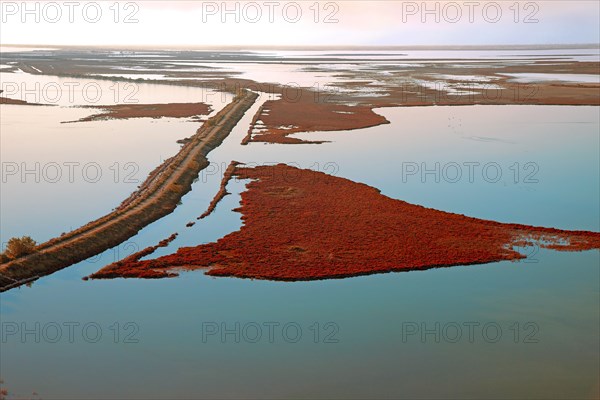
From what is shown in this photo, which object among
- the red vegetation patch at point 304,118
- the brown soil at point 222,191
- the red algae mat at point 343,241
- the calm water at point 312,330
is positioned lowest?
the calm water at point 312,330

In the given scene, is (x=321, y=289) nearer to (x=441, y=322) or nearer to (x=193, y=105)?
(x=441, y=322)

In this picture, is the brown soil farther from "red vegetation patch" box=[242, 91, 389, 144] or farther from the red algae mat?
"red vegetation patch" box=[242, 91, 389, 144]

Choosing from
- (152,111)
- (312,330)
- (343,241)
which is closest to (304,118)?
(152,111)

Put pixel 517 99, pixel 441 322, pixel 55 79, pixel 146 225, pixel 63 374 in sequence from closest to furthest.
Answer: pixel 63 374
pixel 441 322
pixel 146 225
pixel 517 99
pixel 55 79

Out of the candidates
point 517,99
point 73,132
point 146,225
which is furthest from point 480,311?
point 517,99

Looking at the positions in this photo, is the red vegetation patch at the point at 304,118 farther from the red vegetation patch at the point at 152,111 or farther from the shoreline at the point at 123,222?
the shoreline at the point at 123,222

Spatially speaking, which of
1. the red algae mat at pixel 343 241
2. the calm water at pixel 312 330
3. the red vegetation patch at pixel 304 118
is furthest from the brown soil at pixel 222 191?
the red vegetation patch at pixel 304 118

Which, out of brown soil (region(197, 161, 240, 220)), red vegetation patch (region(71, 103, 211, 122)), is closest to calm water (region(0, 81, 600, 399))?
brown soil (region(197, 161, 240, 220))
